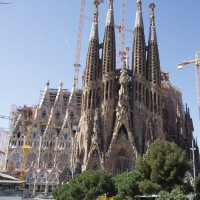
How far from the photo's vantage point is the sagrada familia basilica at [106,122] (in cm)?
6178

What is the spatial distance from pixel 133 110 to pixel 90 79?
39.5 ft

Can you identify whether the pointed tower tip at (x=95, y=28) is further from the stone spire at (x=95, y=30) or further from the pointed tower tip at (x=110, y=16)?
the pointed tower tip at (x=110, y=16)

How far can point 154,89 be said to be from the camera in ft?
223

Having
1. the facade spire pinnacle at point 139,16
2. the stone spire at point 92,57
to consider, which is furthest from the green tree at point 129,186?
the facade spire pinnacle at point 139,16

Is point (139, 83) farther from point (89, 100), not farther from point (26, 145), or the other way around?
point (26, 145)

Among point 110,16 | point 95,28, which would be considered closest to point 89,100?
point 95,28

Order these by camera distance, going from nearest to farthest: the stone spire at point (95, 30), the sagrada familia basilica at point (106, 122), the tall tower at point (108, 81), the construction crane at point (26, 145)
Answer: the sagrada familia basilica at point (106, 122), the tall tower at point (108, 81), the construction crane at point (26, 145), the stone spire at point (95, 30)

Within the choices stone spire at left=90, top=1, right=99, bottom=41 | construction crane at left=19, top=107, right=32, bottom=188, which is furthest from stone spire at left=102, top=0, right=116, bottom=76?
construction crane at left=19, top=107, right=32, bottom=188

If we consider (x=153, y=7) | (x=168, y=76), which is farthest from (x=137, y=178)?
(x=168, y=76)

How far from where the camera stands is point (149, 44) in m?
73.8

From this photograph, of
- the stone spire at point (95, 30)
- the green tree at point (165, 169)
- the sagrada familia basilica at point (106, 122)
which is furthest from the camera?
the stone spire at point (95, 30)

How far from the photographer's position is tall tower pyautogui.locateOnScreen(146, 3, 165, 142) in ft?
214

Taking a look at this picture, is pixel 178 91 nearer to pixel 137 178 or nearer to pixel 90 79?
pixel 90 79

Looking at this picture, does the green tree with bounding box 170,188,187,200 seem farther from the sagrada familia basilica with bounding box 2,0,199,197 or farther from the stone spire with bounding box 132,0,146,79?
the stone spire with bounding box 132,0,146,79
